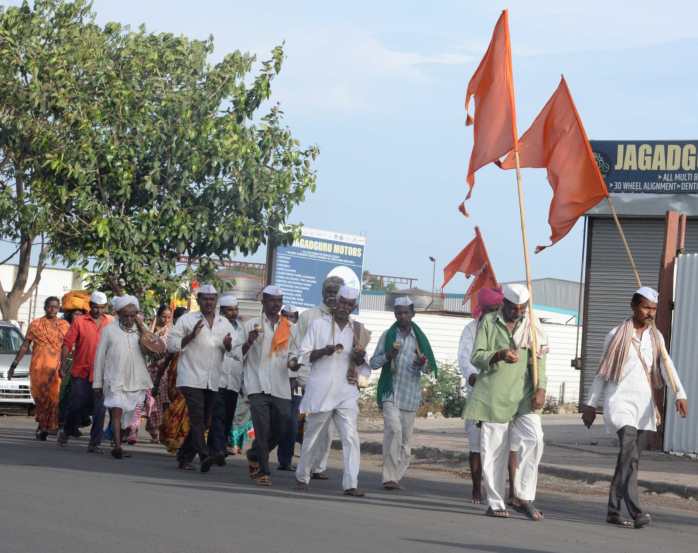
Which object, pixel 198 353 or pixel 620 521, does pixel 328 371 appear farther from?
pixel 620 521

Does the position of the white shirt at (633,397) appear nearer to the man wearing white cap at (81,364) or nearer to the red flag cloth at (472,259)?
the red flag cloth at (472,259)

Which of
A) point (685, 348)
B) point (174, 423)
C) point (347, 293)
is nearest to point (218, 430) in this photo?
point (174, 423)

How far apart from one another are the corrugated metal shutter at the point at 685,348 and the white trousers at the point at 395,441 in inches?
184

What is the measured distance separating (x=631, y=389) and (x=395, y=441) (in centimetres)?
271

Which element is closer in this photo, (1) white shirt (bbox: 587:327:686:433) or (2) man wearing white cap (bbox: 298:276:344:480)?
(1) white shirt (bbox: 587:327:686:433)

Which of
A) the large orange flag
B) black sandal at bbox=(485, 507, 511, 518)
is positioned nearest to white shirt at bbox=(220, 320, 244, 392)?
the large orange flag

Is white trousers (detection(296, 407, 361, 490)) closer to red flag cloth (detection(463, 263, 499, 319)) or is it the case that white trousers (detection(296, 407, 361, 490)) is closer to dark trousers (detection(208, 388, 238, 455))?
dark trousers (detection(208, 388, 238, 455))

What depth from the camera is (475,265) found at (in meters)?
16.6

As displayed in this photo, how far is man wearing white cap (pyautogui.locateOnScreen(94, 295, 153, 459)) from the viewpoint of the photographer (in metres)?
15.2

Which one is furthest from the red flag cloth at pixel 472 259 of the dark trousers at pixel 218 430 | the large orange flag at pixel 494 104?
the dark trousers at pixel 218 430

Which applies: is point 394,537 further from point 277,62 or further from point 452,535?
point 277,62

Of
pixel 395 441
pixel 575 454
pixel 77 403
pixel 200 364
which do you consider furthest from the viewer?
pixel 575 454

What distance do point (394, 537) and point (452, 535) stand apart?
49 centimetres

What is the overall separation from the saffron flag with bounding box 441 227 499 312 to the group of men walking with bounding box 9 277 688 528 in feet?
7.39
